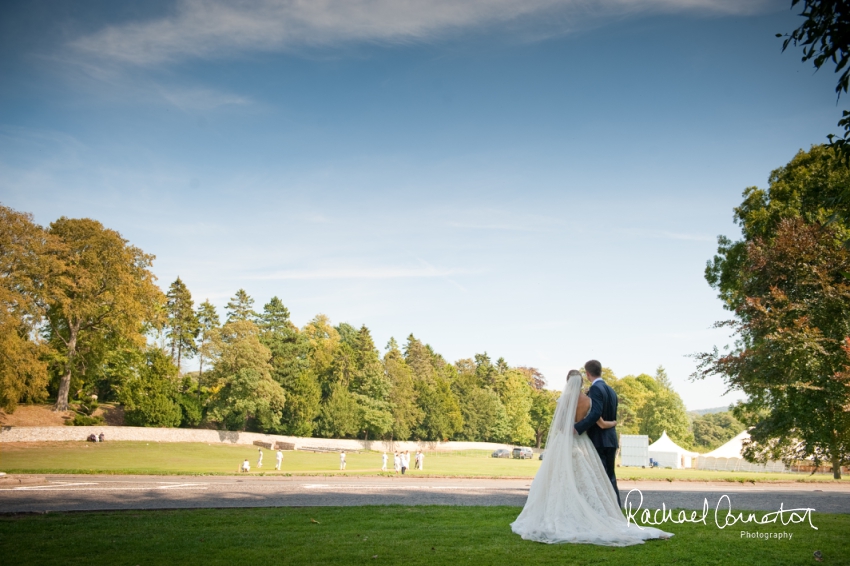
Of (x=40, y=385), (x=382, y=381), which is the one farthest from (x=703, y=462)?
(x=40, y=385)

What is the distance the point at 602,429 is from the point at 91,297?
175ft

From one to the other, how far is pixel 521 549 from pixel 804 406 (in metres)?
18.0

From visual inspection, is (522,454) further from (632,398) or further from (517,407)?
(632,398)

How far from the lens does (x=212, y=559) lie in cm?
683

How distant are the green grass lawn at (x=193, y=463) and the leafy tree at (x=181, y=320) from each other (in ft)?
77.1

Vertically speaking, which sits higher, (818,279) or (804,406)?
(818,279)

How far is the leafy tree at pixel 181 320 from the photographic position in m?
73.1

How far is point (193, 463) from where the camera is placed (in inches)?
1540

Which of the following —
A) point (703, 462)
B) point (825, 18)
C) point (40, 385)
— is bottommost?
point (703, 462)

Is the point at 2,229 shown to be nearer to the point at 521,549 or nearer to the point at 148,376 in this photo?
A: the point at 148,376

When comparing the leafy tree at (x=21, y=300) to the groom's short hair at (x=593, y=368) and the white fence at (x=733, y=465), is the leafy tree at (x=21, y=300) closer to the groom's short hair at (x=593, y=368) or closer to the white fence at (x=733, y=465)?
the groom's short hair at (x=593, y=368)

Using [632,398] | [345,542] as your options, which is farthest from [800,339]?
[632,398]

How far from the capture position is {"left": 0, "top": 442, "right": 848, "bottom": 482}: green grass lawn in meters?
31.2

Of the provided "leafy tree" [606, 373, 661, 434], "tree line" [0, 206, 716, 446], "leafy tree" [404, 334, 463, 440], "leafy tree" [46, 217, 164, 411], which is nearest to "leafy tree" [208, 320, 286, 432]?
"tree line" [0, 206, 716, 446]
